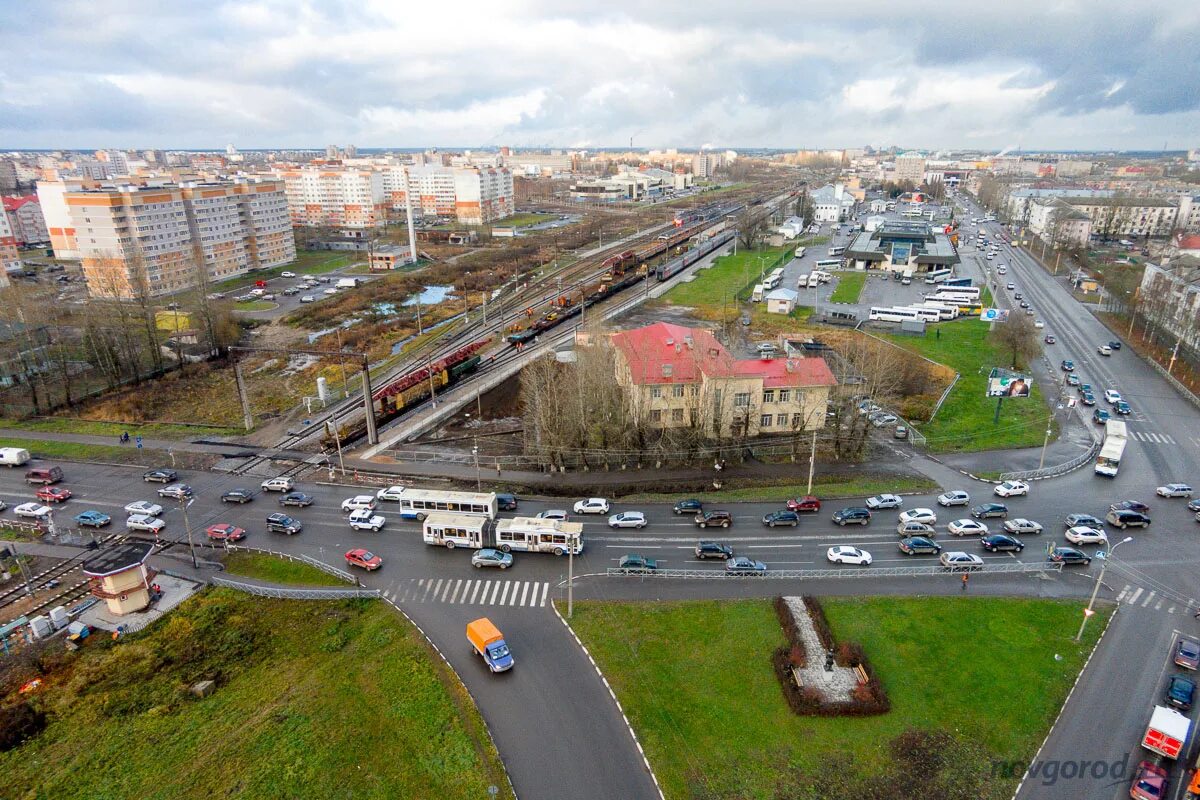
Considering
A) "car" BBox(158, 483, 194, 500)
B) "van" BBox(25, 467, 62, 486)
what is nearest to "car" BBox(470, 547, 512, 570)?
"car" BBox(158, 483, 194, 500)

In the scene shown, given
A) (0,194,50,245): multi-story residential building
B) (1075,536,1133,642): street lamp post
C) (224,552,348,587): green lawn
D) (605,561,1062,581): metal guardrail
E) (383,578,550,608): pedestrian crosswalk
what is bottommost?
(224,552,348,587): green lawn

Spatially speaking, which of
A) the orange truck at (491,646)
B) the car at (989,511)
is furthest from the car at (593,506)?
the car at (989,511)

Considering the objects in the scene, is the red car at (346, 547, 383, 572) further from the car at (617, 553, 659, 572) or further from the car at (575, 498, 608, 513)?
the car at (617, 553, 659, 572)

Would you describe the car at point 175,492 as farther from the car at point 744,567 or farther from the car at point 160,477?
the car at point 744,567

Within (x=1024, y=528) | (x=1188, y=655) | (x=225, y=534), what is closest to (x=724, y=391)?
(x=1024, y=528)

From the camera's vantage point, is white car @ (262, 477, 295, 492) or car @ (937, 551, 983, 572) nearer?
car @ (937, 551, 983, 572)

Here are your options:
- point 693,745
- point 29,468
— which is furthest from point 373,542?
point 29,468

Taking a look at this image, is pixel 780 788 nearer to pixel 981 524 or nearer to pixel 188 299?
pixel 981 524
